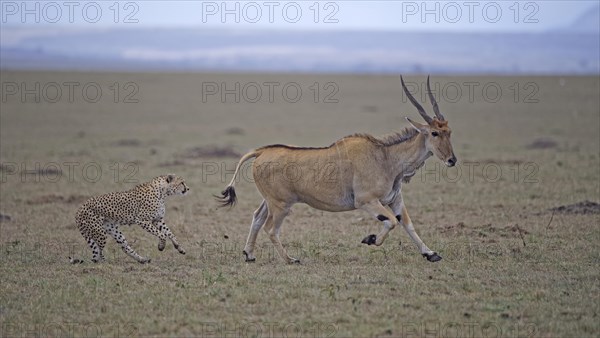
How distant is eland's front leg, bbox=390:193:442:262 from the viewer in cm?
1075

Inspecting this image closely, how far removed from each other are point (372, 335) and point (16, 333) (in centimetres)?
337

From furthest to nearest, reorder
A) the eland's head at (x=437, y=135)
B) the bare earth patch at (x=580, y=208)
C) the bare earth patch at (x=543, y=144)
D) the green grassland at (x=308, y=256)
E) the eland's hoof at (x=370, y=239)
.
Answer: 1. the bare earth patch at (x=543, y=144)
2. the bare earth patch at (x=580, y=208)
3. the eland's head at (x=437, y=135)
4. the eland's hoof at (x=370, y=239)
5. the green grassland at (x=308, y=256)

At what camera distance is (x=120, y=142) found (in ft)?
97.4

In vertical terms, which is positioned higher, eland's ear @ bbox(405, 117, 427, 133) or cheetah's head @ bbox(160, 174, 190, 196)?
eland's ear @ bbox(405, 117, 427, 133)

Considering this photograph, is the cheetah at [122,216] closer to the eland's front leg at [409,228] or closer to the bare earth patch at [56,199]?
the eland's front leg at [409,228]

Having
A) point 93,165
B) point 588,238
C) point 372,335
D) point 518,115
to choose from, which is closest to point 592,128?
point 518,115

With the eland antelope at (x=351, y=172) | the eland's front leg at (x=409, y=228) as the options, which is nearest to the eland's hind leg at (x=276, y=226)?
the eland antelope at (x=351, y=172)

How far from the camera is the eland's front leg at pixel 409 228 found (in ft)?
35.3

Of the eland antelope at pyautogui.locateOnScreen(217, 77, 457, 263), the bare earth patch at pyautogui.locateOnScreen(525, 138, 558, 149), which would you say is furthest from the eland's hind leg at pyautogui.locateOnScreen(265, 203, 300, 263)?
the bare earth patch at pyautogui.locateOnScreen(525, 138, 558, 149)

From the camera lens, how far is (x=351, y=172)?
10859 mm

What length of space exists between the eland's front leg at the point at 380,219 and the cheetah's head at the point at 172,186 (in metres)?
2.76

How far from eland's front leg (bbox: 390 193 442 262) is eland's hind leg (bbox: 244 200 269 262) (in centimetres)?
169

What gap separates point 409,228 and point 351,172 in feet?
3.40

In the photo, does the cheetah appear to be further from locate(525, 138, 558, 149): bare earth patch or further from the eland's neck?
locate(525, 138, 558, 149): bare earth patch
